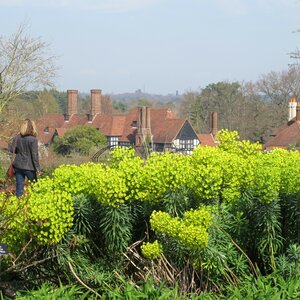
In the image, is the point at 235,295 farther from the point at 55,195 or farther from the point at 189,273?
the point at 55,195

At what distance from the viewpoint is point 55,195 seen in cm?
683

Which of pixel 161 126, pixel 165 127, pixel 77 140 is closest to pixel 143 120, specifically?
pixel 161 126

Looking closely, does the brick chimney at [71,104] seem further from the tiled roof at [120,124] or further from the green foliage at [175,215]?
the green foliage at [175,215]

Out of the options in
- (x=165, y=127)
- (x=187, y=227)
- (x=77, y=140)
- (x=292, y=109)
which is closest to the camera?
(x=187, y=227)

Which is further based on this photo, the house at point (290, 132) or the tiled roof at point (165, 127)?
the tiled roof at point (165, 127)

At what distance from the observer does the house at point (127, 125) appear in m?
61.6

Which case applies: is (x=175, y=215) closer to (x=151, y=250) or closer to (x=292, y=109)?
(x=151, y=250)

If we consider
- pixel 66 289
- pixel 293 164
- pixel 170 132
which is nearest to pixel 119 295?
pixel 66 289

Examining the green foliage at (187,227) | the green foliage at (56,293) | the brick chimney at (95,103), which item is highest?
the brick chimney at (95,103)

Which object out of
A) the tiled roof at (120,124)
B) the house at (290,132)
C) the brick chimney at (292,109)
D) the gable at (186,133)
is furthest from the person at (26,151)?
the gable at (186,133)

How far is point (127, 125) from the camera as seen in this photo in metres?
71.2

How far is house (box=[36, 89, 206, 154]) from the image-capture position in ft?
202

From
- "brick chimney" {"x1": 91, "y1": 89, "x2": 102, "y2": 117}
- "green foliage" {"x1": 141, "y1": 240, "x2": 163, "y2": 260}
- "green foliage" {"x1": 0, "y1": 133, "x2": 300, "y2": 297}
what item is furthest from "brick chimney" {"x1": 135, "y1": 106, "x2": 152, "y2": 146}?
"green foliage" {"x1": 141, "y1": 240, "x2": 163, "y2": 260}

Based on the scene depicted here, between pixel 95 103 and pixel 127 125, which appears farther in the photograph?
pixel 95 103
